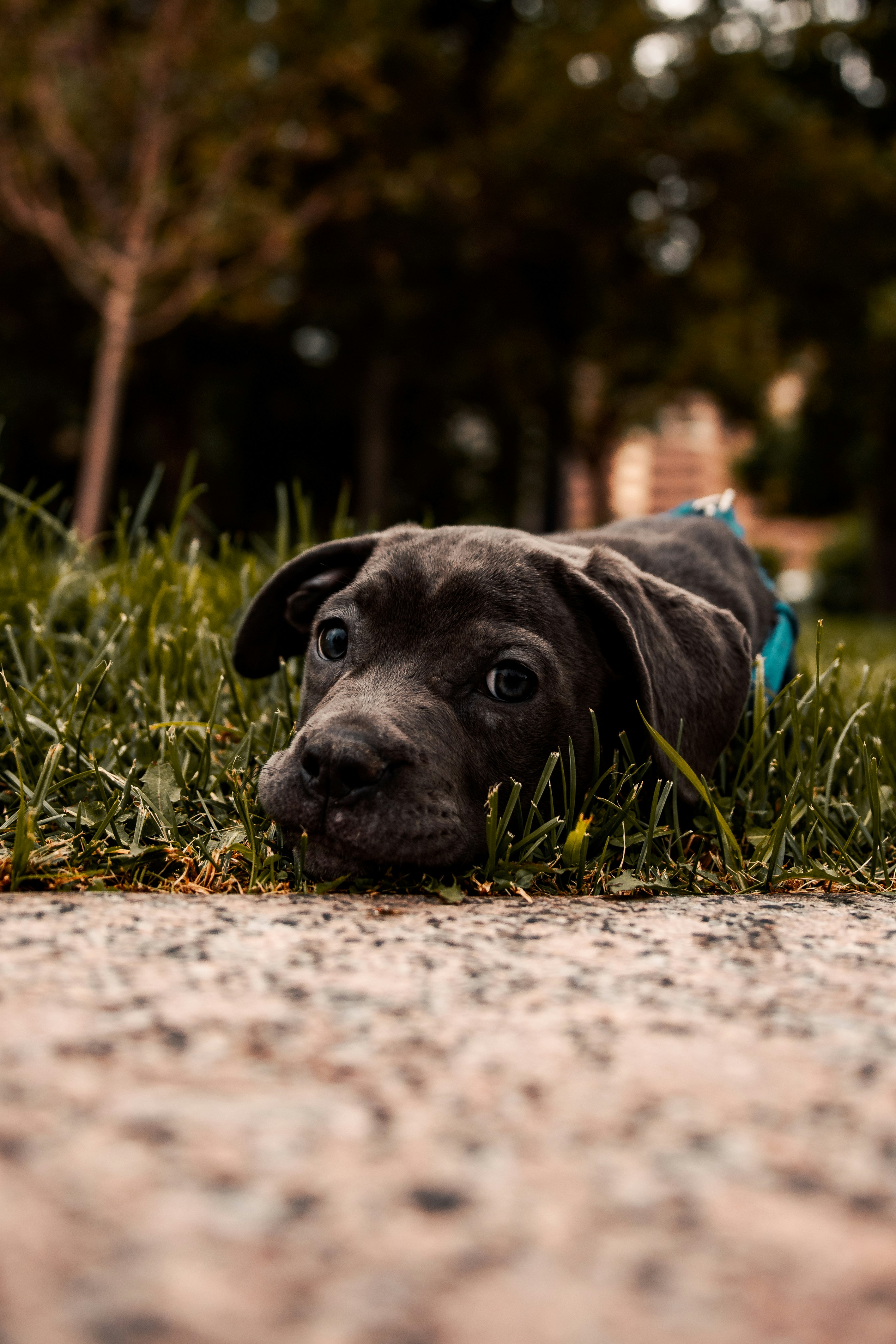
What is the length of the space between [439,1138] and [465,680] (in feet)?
5.58

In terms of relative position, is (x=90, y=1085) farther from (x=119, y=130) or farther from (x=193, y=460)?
(x=119, y=130)

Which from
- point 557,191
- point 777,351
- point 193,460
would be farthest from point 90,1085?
point 777,351

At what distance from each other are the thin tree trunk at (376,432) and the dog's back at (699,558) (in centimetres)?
1846

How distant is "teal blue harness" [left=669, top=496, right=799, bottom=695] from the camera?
4078 millimetres

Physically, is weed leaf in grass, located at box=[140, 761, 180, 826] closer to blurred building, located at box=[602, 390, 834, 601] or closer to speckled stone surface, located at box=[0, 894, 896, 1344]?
speckled stone surface, located at box=[0, 894, 896, 1344]

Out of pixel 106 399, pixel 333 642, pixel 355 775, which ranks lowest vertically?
pixel 355 775

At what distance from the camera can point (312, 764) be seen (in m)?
2.56

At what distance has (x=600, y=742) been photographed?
3.21 meters

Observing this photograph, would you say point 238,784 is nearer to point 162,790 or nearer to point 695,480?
point 162,790

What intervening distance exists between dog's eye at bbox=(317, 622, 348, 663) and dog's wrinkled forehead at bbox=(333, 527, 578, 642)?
0.09m

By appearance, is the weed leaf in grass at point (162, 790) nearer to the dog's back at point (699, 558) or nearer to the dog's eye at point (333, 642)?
the dog's eye at point (333, 642)

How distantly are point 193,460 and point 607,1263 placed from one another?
4.22 metres

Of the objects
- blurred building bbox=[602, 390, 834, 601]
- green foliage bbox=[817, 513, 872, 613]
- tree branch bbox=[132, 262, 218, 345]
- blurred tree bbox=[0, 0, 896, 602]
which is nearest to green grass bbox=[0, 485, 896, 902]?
blurred building bbox=[602, 390, 834, 601]

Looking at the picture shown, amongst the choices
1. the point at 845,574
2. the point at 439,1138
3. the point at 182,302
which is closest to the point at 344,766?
the point at 439,1138
